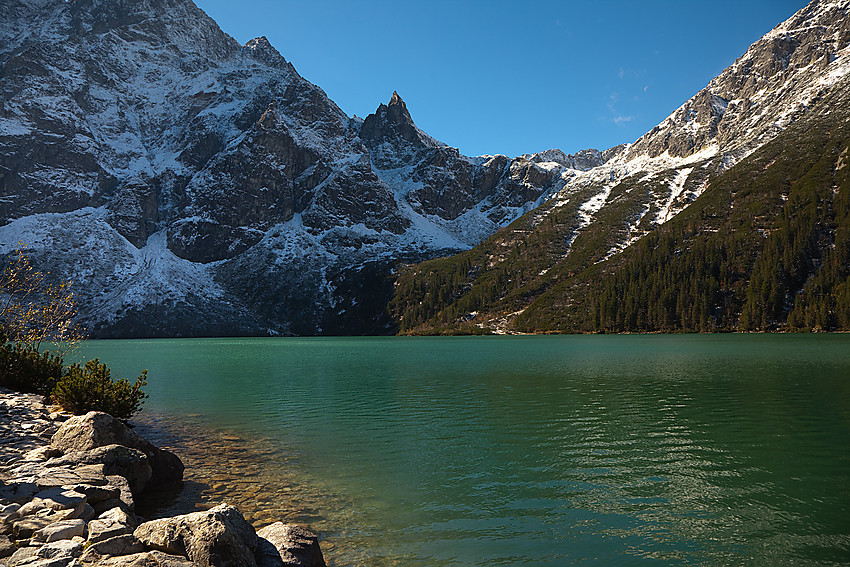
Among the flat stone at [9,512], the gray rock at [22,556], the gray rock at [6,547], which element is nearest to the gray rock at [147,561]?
the gray rock at [22,556]

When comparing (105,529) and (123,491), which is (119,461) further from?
(105,529)

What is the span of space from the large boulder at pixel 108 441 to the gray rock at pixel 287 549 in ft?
26.4

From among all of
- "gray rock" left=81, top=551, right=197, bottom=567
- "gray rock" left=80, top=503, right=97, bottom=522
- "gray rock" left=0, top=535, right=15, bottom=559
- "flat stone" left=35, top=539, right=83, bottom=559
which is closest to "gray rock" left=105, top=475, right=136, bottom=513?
"gray rock" left=80, top=503, right=97, bottom=522

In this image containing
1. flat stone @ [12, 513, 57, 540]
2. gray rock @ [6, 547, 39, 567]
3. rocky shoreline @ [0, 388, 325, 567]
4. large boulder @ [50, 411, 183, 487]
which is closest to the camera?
gray rock @ [6, 547, 39, 567]

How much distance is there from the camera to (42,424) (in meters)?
20.8

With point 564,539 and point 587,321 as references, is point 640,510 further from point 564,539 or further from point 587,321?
point 587,321

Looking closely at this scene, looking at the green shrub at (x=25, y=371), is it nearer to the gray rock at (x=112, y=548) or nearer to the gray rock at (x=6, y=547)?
the gray rock at (x=6, y=547)

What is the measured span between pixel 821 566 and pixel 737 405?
23213mm

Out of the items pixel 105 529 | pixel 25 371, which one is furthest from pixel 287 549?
pixel 25 371

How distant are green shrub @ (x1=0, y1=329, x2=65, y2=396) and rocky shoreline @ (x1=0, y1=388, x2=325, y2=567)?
14013 millimetres

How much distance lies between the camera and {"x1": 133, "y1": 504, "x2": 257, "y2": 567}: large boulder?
998 centimetres

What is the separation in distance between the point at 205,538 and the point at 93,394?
Answer: 18.5m

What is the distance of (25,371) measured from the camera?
3003 cm

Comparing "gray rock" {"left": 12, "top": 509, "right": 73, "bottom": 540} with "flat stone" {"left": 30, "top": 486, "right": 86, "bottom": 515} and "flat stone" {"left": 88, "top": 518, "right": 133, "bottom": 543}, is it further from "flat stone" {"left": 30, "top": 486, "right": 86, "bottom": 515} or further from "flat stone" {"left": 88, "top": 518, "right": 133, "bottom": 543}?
"flat stone" {"left": 88, "top": 518, "right": 133, "bottom": 543}
